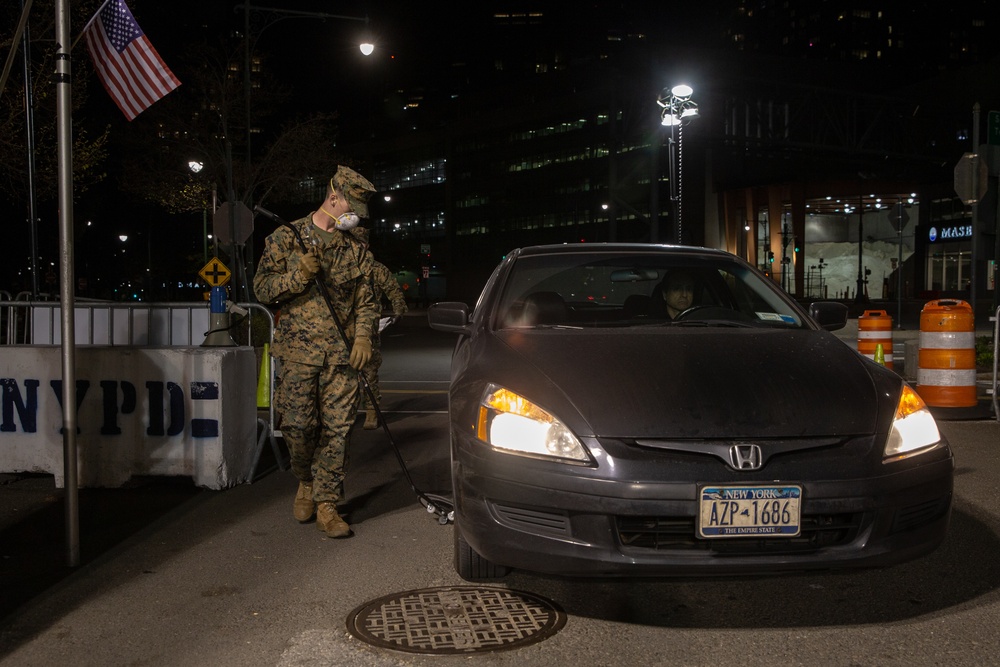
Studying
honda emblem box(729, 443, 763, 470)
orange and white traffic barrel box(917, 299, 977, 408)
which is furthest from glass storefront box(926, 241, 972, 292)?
honda emblem box(729, 443, 763, 470)

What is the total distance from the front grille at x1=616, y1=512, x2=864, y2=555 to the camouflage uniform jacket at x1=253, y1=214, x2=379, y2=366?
2.28 meters

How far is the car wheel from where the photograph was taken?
13.2ft

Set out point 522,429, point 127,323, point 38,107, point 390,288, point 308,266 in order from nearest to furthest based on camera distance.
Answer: point 522,429
point 308,266
point 390,288
point 127,323
point 38,107

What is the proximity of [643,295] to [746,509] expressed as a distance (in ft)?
7.43

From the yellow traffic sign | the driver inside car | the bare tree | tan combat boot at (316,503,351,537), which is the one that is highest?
the bare tree

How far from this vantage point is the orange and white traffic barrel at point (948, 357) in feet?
32.6

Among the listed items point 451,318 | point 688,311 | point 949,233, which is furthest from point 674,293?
point 949,233

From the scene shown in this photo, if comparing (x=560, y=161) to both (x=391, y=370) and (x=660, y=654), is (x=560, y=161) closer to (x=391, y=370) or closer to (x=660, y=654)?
(x=391, y=370)

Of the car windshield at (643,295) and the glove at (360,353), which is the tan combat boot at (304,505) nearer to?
the glove at (360,353)

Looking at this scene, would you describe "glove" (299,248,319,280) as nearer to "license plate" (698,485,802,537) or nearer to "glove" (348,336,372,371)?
"glove" (348,336,372,371)

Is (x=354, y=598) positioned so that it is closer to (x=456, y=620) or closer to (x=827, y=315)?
(x=456, y=620)

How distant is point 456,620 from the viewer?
3.77m

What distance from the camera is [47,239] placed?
99.6 ft

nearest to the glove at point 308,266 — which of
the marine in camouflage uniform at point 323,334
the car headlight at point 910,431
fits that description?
the marine in camouflage uniform at point 323,334
